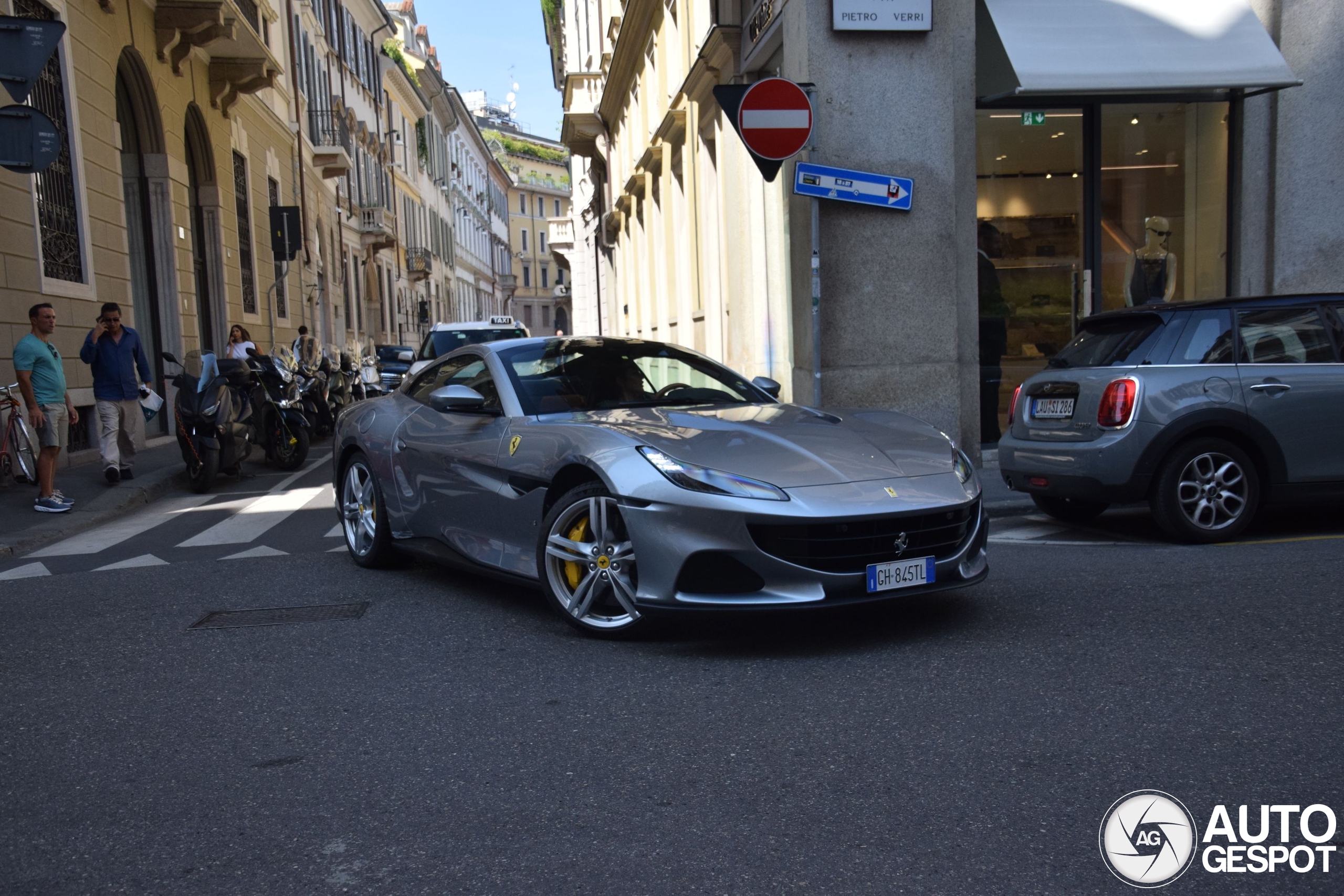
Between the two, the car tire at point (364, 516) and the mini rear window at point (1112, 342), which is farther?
the mini rear window at point (1112, 342)

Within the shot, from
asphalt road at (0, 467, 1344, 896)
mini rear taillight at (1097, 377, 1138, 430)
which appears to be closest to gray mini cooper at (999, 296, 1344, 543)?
mini rear taillight at (1097, 377, 1138, 430)

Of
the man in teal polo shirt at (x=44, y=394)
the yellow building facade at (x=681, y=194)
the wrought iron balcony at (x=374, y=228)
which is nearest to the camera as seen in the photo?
the man in teal polo shirt at (x=44, y=394)

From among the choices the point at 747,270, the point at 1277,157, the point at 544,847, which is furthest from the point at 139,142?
the point at 544,847

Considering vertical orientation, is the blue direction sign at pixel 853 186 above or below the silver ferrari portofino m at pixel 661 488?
above

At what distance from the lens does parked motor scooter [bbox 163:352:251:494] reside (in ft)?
39.3

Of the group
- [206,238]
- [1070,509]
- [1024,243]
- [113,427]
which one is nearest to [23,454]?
[113,427]

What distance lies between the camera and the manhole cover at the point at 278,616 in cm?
572

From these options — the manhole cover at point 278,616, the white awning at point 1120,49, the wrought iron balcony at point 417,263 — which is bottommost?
the manhole cover at point 278,616

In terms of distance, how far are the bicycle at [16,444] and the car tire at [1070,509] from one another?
8744 millimetres

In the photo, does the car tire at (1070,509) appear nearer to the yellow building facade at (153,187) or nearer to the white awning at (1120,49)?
the white awning at (1120,49)

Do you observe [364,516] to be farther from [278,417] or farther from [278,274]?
[278,274]

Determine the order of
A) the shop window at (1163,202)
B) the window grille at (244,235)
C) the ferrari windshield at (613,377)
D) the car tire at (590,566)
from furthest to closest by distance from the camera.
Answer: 1. the window grille at (244,235)
2. the shop window at (1163,202)
3. the ferrari windshield at (613,377)
4. the car tire at (590,566)

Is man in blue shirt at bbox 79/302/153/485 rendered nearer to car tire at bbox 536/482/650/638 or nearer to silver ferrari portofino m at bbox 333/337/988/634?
silver ferrari portofino m at bbox 333/337/988/634

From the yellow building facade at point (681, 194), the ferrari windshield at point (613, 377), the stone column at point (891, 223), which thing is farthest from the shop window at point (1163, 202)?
the ferrari windshield at point (613, 377)
